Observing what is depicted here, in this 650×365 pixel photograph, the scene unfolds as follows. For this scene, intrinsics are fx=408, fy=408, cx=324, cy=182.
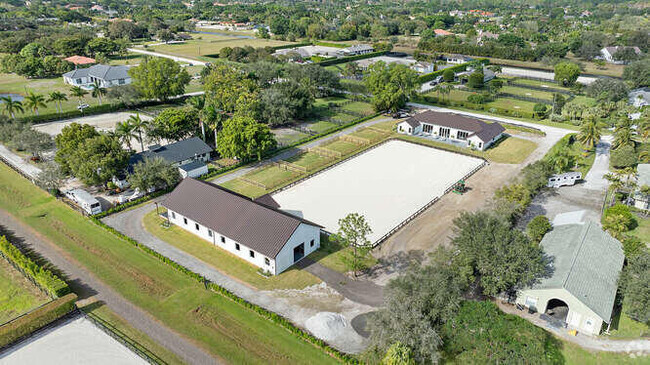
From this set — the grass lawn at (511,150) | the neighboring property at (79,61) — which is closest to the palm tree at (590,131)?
the grass lawn at (511,150)

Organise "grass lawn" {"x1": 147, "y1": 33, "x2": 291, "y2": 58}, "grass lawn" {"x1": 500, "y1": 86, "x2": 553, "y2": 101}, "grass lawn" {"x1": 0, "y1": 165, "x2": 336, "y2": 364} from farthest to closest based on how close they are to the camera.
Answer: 1. "grass lawn" {"x1": 147, "y1": 33, "x2": 291, "y2": 58}
2. "grass lawn" {"x1": 500, "y1": 86, "x2": 553, "y2": 101}
3. "grass lawn" {"x1": 0, "y1": 165, "x2": 336, "y2": 364}

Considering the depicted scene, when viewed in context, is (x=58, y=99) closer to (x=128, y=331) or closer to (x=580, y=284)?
Answer: (x=128, y=331)

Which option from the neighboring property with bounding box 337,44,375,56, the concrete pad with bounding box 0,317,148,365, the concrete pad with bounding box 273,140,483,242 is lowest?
the concrete pad with bounding box 0,317,148,365

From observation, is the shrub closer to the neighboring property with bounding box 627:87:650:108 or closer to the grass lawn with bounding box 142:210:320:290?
the grass lawn with bounding box 142:210:320:290

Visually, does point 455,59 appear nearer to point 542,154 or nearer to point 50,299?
point 542,154

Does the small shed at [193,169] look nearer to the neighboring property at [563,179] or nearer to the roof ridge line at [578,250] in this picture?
the roof ridge line at [578,250]

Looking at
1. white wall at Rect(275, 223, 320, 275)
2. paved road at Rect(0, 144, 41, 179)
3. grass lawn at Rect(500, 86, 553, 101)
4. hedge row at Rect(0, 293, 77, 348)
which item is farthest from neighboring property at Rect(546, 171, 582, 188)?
paved road at Rect(0, 144, 41, 179)

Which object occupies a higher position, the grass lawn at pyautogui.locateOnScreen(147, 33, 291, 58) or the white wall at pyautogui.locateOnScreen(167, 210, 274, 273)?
the grass lawn at pyautogui.locateOnScreen(147, 33, 291, 58)
